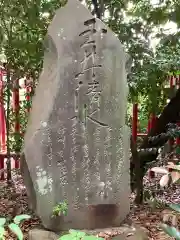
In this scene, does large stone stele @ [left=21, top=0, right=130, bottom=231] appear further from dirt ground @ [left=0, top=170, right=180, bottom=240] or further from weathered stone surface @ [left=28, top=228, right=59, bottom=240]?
dirt ground @ [left=0, top=170, right=180, bottom=240]

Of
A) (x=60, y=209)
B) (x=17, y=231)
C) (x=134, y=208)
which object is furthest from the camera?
(x=134, y=208)

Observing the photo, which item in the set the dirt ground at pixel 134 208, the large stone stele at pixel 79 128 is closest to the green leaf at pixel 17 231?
the large stone stele at pixel 79 128

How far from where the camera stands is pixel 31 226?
2693mm

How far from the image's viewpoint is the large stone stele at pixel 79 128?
235 cm

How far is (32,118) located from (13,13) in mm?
1361

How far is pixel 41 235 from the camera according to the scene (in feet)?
7.88

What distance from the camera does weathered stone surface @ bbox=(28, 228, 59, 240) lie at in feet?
7.82

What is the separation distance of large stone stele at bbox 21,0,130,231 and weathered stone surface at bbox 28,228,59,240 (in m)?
0.04

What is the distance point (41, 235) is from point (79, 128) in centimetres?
75

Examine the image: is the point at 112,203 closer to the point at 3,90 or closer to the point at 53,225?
the point at 53,225

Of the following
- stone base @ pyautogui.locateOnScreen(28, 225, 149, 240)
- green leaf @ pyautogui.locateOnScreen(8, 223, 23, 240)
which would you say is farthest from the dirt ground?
green leaf @ pyautogui.locateOnScreen(8, 223, 23, 240)

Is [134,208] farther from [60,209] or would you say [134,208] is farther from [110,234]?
[60,209]

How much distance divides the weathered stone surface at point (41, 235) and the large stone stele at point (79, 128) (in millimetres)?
41

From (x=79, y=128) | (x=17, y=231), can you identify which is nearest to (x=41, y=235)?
(x=79, y=128)
